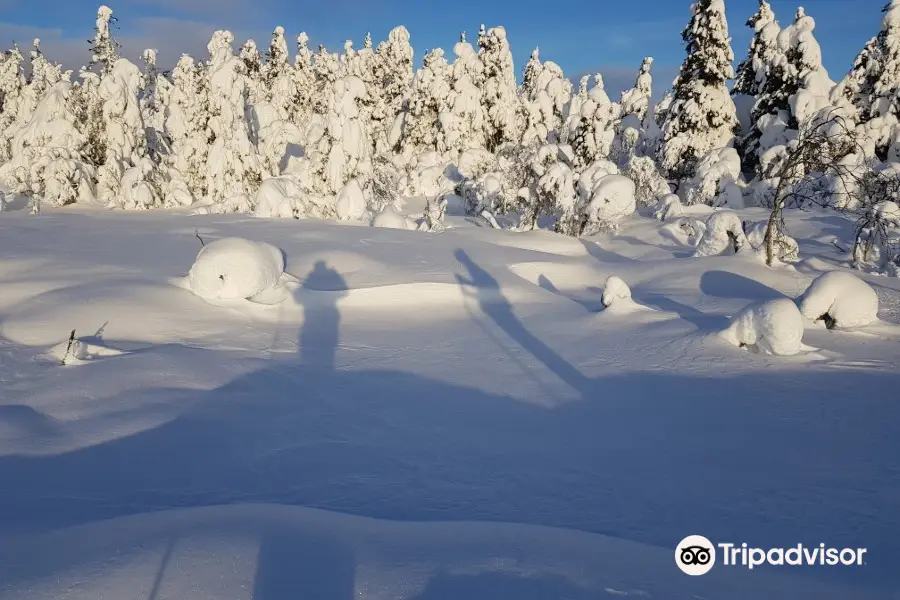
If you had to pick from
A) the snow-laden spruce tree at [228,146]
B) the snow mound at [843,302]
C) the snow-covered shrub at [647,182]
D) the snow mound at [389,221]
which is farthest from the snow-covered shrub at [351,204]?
the snow mound at [843,302]

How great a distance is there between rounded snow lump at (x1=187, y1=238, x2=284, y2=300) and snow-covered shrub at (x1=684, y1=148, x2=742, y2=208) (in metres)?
16.4

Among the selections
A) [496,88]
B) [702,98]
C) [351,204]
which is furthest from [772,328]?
[496,88]

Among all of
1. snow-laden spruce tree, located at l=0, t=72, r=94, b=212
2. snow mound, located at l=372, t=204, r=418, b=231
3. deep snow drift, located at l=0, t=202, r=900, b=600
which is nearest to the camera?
deep snow drift, located at l=0, t=202, r=900, b=600

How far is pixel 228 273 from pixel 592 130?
1933cm

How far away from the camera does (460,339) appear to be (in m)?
7.73

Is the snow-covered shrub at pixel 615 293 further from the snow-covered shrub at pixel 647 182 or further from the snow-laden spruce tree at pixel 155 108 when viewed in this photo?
the snow-laden spruce tree at pixel 155 108

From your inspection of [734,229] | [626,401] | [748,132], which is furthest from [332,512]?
[748,132]

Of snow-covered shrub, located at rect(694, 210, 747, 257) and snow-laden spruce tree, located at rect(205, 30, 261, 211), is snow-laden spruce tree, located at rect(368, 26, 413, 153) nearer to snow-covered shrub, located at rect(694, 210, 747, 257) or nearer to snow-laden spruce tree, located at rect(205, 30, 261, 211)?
snow-laden spruce tree, located at rect(205, 30, 261, 211)

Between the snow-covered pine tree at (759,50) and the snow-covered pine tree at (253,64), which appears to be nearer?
the snow-covered pine tree at (759,50)

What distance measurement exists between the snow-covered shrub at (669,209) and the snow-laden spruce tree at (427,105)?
54.6ft

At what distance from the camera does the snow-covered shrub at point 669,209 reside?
1689 cm

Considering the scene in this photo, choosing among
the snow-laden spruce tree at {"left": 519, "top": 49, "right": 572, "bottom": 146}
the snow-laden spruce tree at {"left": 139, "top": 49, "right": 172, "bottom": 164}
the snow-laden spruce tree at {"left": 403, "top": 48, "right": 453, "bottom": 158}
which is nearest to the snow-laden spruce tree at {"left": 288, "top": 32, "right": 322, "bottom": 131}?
the snow-laden spruce tree at {"left": 139, "top": 49, "right": 172, "bottom": 164}

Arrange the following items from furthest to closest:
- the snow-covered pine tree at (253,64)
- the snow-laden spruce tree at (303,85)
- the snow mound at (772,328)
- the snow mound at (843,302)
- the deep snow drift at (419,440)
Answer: the snow-laden spruce tree at (303,85)
the snow-covered pine tree at (253,64)
the snow mound at (843,302)
the snow mound at (772,328)
the deep snow drift at (419,440)

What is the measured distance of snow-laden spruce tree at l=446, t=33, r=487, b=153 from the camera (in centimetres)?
3050
